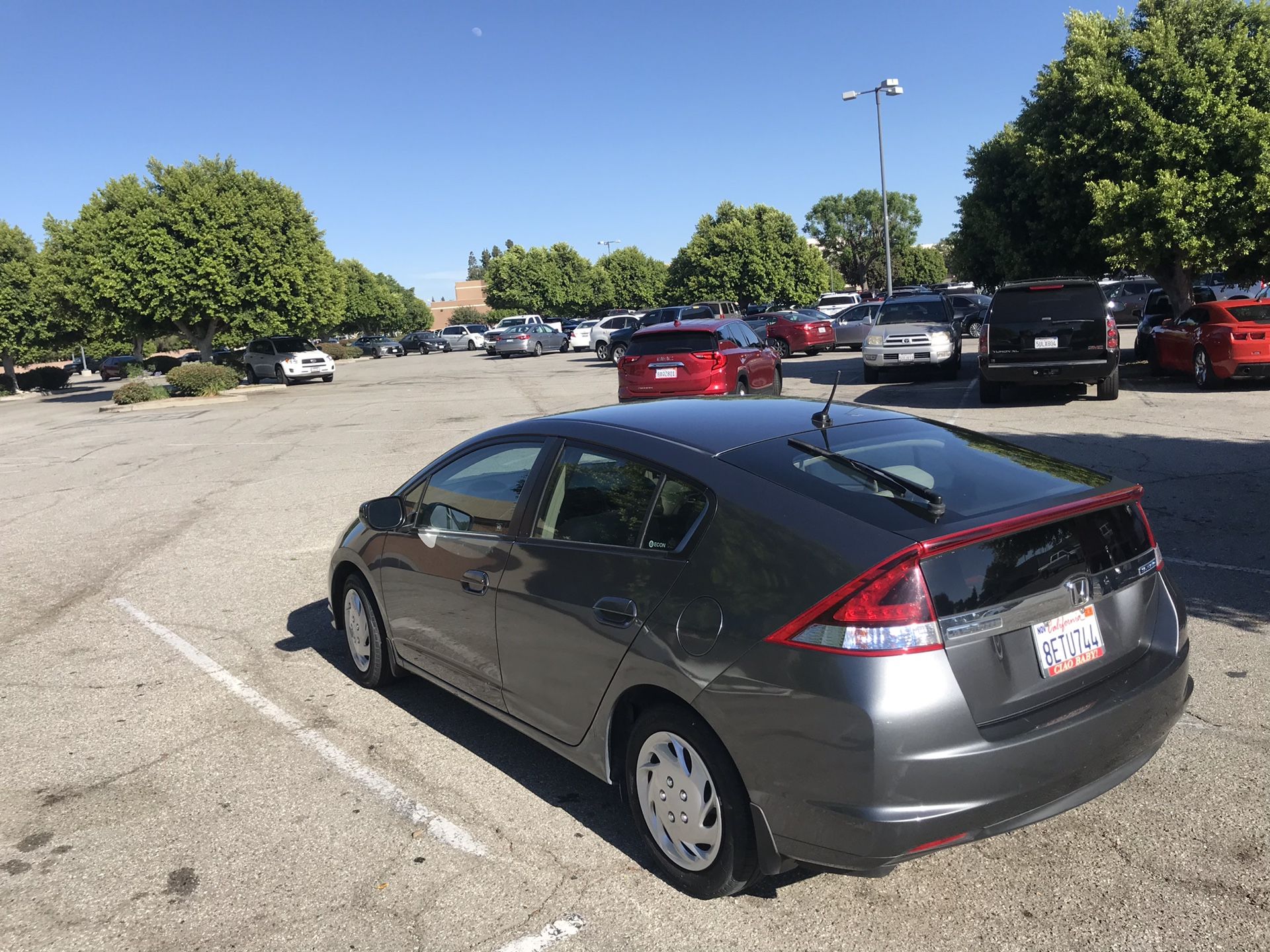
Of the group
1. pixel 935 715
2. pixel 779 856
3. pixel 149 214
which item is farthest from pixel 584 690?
pixel 149 214

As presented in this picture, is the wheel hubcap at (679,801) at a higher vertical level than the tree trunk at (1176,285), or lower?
lower

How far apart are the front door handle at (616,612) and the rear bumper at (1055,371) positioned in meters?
12.9

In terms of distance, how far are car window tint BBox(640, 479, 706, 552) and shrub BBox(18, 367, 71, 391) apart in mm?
55625

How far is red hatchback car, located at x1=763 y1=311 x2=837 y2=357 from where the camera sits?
31.9 metres

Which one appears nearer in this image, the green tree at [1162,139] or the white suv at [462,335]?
the green tree at [1162,139]

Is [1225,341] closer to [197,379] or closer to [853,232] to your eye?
[197,379]

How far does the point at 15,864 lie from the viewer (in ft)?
12.0

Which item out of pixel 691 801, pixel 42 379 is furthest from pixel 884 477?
pixel 42 379

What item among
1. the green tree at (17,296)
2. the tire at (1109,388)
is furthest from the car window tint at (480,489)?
the green tree at (17,296)

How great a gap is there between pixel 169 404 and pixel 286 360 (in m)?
7.49

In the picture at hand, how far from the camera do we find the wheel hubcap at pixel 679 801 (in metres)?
3.07

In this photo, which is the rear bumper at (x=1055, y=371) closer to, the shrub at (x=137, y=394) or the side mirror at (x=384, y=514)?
the side mirror at (x=384, y=514)

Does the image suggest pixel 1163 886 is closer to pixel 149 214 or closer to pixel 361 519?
pixel 361 519

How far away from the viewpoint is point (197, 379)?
97.2ft
